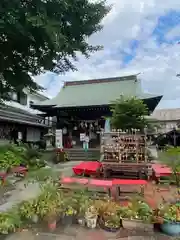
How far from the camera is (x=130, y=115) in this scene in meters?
10.5

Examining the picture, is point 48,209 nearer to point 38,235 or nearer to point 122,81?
point 38,235

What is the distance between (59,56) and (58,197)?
486 centimetres

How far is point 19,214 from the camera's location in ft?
11.4

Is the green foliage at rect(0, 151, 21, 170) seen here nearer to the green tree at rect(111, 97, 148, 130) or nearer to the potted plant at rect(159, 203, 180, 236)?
the potted plant at rect(159, 203, 180, 236)

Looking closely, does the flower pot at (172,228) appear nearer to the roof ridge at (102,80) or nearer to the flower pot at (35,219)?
the flower pot at (35,219)

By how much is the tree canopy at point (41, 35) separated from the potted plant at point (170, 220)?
14.3 feet

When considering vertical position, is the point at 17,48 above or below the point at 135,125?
above

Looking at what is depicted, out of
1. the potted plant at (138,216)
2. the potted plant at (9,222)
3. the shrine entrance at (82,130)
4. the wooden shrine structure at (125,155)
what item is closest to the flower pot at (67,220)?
the potted plant at (9,222)

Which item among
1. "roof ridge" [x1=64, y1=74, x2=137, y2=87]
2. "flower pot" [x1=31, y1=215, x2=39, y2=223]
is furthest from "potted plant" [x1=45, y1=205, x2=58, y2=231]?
"roof ridge" [x1=64, y1=74, x2=137, y2=87]

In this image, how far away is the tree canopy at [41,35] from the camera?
4969mm

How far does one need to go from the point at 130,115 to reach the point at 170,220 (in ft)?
24.5

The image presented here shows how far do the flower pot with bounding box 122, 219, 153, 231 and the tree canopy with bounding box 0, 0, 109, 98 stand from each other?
13.9ft

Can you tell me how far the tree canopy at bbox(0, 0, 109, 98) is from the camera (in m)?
4.97

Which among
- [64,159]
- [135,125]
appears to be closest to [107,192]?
[135,125]
